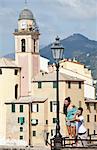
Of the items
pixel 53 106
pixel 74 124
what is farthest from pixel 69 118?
pixel 53 106

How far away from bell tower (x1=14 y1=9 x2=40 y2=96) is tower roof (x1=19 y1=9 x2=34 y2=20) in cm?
147

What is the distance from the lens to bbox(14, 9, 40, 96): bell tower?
9400 cm

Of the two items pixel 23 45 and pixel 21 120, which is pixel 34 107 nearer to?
pixel 21 120

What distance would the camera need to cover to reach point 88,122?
3627 inches

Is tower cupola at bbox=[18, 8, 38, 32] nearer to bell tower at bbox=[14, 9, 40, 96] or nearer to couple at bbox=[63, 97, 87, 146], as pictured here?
bell tower at bbox=[14, 9, 40, 96]

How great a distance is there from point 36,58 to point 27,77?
11.1 feet

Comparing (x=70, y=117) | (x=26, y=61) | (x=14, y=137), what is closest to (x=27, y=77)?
(x=26, y=61)

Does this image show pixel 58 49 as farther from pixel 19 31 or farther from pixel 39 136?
pixel 19 31

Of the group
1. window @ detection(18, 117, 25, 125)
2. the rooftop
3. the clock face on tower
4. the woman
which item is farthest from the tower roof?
the woman

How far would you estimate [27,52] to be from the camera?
94.9 meters

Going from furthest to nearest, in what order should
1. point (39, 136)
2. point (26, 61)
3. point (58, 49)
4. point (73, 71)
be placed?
point (73, 71)
point (26, 61)
point (39, 136)
point (58, 49)

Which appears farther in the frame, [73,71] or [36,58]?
[73,71]

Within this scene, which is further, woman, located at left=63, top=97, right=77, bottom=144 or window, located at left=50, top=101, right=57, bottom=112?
window, located at left=50, top=101, right=57, bottom=112

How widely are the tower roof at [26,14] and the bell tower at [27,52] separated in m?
1.47
